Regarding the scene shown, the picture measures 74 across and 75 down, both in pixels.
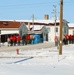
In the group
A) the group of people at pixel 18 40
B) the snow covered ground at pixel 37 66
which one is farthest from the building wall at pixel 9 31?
the snow covered ground at pixel 37 66

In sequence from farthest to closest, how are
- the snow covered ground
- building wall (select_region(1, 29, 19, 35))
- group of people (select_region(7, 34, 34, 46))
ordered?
building wall (select_region(1, 29, 19, 35)), group of people (select_region(7, 34, 34, 46)), the snow covered ground

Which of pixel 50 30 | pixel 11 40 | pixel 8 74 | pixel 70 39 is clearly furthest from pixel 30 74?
pixel 50 30

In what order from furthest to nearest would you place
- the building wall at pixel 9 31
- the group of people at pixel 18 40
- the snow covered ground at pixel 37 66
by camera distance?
the building wall at pixel 9 31, the group of people at pixel 18 40, the snow covered ground at pixel 37 66

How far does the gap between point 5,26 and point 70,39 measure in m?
15.9

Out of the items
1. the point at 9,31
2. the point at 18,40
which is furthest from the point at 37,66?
the point at 9,31

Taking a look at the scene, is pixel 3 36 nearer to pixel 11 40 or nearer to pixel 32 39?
pixel 32 39

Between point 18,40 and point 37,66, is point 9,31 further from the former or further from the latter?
point 37,66

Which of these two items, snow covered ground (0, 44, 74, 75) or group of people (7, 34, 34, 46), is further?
group of people (7, 34, 34, 46)

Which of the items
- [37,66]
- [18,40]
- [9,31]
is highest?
[9,31]

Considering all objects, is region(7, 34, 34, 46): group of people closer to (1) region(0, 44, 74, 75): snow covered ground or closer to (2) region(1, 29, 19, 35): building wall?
(2) region(1, 29, 19, 35): building wall

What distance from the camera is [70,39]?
6288 centimetres

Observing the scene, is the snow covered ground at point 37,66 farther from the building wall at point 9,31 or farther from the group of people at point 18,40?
the building wall at point 9,31

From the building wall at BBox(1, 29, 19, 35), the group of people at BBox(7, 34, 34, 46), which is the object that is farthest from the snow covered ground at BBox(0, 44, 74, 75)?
the building wall at BBox(1, 29, 19, 35)

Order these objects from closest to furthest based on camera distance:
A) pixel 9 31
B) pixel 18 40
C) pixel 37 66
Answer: pixel 37 66, pixel 18 40, pixel 9 31
